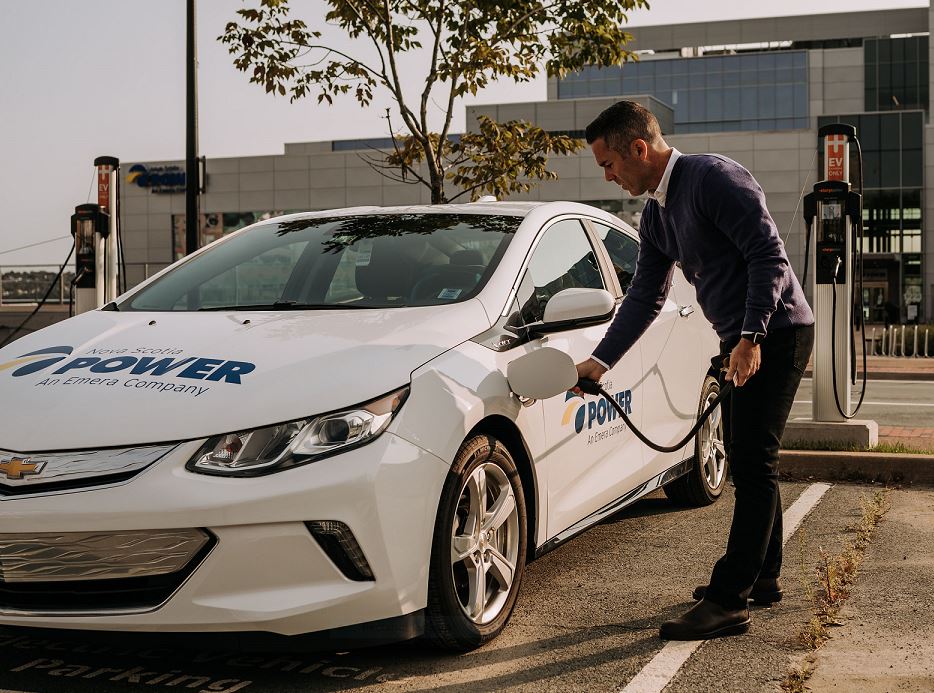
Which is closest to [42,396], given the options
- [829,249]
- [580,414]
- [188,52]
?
[580,414]

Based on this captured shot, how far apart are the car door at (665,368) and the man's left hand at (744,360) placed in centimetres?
126

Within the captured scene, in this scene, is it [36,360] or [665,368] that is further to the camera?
[665,368]

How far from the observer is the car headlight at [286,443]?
329cm

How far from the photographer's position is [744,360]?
155 inches

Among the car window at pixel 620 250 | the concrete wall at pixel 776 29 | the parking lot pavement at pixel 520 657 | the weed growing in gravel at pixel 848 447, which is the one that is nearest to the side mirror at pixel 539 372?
the parking lot pavement at pixel 520 657

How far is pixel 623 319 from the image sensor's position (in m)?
4.58

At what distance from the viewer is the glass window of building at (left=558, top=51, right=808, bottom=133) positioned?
7494cm

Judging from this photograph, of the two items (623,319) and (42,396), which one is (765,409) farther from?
(42,396)

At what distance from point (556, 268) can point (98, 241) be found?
9209mm

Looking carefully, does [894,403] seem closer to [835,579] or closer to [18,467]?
[835,579]

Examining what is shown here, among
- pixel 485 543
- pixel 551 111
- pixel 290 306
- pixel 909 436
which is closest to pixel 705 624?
pixel 485 543

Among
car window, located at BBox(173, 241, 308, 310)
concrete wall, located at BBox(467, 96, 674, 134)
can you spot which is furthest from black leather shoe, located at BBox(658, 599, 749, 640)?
concrete wall, located at BBox(467, 96, 674, 134)

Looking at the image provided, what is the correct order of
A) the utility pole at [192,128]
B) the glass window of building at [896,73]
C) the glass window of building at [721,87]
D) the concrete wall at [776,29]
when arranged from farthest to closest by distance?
1. the concrete wall at [776,29]
2. the glass window of building at [721,87]
3. the glass window of building at [896,73]
4. the utility pole at [192,128]

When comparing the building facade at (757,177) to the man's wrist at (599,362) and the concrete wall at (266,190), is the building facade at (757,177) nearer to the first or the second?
the concrete wall at (266,190)
